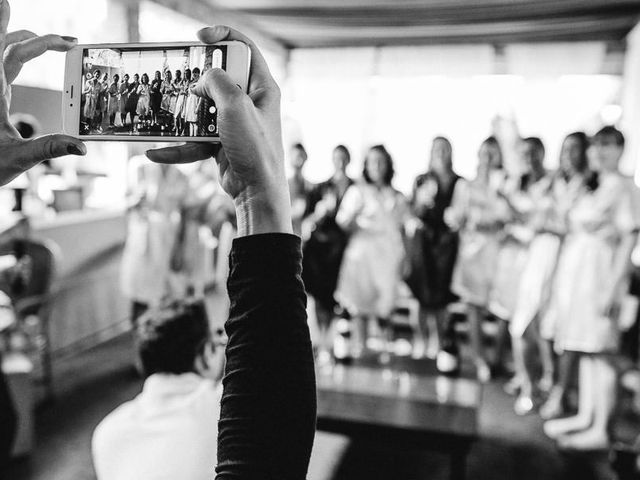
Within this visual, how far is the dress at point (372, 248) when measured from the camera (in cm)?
381

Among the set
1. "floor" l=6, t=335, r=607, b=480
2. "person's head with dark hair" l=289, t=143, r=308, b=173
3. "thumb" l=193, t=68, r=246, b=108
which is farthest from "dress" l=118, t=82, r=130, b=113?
"person's head with dark hair" l=289, t=143, r=308, b=173

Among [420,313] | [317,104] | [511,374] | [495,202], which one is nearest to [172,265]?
[420,313]

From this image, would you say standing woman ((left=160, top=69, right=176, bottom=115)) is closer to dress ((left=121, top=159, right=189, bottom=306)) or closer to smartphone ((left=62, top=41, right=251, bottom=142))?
smartphone ((left=62, top=41, right=251, bottom=142))

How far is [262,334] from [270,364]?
0.02 metres

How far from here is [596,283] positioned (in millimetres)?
2947

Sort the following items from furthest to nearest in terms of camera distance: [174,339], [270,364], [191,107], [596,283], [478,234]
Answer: [478,234] < [596,283] < [174,339] < [191,107] < [270,364]

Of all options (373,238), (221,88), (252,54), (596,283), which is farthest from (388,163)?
(221,88)

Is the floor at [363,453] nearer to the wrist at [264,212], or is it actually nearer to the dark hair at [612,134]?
the dark hair at [612,134]

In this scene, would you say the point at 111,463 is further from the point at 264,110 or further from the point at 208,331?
the point at 264,110

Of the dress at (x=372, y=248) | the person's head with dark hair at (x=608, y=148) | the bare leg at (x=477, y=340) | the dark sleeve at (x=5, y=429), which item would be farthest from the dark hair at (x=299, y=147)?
the dark sleeve at (x=5, y=429)

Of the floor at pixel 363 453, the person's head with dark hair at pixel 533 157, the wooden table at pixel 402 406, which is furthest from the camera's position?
the person's head with dark hair at pixel 533 157

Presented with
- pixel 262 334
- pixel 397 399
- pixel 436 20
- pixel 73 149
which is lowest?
pixel 397 399

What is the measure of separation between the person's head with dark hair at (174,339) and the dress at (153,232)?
2.14 m

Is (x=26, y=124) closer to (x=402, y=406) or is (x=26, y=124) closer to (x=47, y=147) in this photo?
(x=402, y=406)
